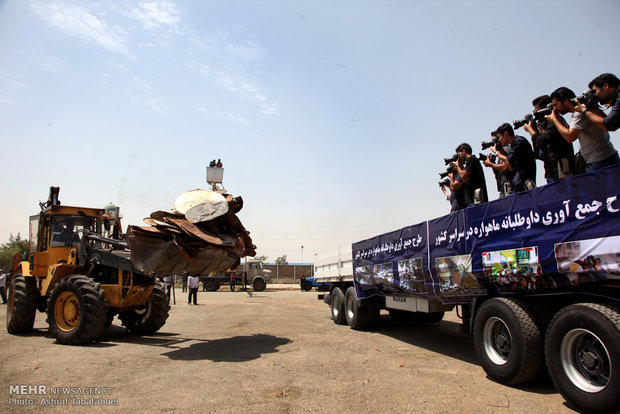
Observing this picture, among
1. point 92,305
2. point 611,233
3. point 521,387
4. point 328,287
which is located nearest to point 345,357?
point 521,387

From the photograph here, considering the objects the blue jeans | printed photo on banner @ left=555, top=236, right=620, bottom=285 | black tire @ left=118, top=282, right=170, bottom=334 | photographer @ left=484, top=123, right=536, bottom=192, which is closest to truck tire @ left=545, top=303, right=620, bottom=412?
printed photo on banner @ left=555, top=236, right=620, bottom=285

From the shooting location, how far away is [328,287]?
14.0 metres

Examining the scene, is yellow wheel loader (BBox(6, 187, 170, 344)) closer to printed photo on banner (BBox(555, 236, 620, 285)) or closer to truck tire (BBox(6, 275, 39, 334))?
truck tire (BBox(6, 275, 39, 334))

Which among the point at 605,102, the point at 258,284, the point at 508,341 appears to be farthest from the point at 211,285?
the point at 605,102

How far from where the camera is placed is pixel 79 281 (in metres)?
8.73

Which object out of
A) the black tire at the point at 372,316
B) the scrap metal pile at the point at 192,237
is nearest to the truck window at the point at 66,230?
the scrap metal pile at the point at 192,237

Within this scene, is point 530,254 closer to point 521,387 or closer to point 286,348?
point 521,387

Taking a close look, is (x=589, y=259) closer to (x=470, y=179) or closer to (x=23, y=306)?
(x=470, y=179)

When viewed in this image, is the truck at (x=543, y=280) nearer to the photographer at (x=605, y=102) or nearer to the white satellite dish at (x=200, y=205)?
the photographer at (x=605, y=102)

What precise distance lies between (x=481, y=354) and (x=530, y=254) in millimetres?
1689

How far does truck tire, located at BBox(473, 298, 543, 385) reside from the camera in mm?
4781

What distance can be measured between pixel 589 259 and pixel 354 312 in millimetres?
7244

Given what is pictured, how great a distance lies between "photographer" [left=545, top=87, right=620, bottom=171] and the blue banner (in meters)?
0.49

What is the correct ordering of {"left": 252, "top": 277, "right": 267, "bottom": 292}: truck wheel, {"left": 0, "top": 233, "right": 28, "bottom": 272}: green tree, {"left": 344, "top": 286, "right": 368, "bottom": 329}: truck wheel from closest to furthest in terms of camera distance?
{"left": 344, "top": 286, "right": 368, "bottom": 329}: truck wheel, {"left": 252, "top": 277, "right": 267, "bottom": 292}: truck wheel, {"left": 0, "top": 233, "right": 28, "bottom": 272}: green tree
